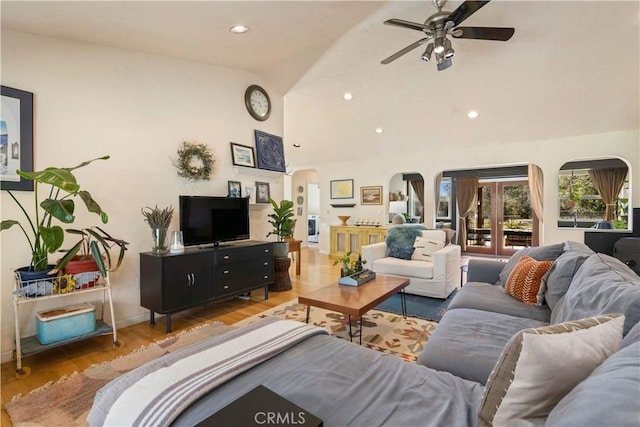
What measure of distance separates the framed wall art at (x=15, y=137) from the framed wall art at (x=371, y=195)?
5.92 metres

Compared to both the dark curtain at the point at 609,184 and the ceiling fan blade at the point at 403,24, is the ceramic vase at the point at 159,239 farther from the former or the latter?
the dark curtain at the point at 609,184

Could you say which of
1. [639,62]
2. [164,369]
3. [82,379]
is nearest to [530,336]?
[164,369]

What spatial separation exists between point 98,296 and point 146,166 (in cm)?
141

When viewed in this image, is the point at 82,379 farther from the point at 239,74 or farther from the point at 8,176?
the point at 239,74

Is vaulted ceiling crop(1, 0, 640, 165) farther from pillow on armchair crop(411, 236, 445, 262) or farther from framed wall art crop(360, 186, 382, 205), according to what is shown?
pillow on armchair crop(411, 236, 445, 262)

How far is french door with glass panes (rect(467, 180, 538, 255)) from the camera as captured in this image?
772 centimetres

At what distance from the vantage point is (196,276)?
3193 millimetres

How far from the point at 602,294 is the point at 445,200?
779 cm

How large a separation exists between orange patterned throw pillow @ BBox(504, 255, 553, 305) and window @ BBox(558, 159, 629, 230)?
17.2 ft

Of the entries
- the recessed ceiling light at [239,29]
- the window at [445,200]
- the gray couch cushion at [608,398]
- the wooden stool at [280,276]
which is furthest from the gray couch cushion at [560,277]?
the window at [445,200]

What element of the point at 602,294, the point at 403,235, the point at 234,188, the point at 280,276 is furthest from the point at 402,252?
the point at 602,294

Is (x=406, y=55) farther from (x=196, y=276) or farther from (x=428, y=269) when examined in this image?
(x=196, y=276)

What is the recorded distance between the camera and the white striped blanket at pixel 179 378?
102cm

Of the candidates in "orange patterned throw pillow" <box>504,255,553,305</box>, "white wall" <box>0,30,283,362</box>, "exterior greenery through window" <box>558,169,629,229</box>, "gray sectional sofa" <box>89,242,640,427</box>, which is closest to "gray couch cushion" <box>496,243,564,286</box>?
"orange patterned throw pillow" <box>504,255,553,305</box>
